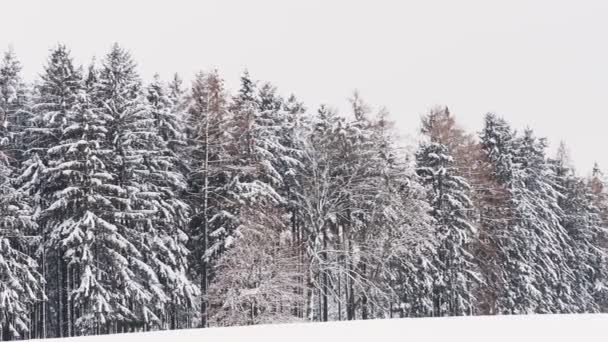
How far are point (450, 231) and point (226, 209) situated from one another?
1186cm

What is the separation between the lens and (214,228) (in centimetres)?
2959

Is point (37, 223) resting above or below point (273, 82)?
below

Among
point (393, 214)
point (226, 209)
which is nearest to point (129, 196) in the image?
point (226, 209)

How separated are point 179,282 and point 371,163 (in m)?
10.2

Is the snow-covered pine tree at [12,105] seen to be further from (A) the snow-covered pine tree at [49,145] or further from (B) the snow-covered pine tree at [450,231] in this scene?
(B) the snow-covered pine tree at [450,231]

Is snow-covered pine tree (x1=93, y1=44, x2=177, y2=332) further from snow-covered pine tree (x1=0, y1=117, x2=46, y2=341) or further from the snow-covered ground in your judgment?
the snow-covered ground

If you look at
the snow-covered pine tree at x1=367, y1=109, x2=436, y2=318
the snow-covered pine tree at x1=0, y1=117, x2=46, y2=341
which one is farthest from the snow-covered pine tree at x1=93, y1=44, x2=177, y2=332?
the snow-covered pine tree at x1=367, y1=109, x2=436, y2=318

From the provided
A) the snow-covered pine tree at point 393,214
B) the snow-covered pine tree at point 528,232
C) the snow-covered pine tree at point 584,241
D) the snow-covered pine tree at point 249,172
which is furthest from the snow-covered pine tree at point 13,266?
the snow-covered pine tree at point 584,241

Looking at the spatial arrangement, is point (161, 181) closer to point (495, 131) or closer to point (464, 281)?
point (464, 281)

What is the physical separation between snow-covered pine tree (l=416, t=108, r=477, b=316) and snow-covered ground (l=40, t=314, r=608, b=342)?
22.0 m

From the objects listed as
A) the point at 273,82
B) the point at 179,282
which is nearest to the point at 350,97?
the point at 273,82

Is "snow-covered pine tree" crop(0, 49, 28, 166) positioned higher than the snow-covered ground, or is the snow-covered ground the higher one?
"snow-covered pine tree" crop(0, 49, 28, 166)

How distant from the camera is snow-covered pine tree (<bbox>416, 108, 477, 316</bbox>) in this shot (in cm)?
3347

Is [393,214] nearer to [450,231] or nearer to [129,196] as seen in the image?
[450,231]
